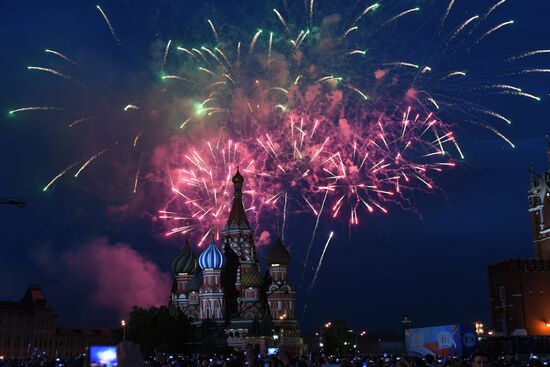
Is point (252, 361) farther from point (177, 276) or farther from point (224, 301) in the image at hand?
point (177, 276)

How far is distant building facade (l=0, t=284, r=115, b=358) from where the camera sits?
9319 centimetres

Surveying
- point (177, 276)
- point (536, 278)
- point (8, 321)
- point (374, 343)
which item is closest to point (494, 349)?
point (536, 278)

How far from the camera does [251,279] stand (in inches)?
3098

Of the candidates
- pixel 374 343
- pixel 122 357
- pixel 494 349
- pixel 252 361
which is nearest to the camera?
pixel 122 357

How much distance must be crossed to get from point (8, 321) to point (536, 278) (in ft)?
240

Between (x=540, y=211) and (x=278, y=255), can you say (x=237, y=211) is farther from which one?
(x=540, y=211)

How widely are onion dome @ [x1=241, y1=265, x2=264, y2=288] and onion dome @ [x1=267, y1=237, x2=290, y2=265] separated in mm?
2657

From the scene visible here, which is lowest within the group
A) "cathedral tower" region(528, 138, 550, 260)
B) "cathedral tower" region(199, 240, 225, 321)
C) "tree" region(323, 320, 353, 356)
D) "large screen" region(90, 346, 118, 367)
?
"tree" region(323, 320, 353, 356)

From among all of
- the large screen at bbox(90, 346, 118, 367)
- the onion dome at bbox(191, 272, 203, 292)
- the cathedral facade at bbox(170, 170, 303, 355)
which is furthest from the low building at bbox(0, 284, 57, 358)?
the large screen at bbox(90, 346, 118, 367)

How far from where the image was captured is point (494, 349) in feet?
163

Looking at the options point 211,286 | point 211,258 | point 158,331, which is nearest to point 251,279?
point 211,286

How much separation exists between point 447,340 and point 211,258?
153ft

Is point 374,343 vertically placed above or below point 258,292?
below

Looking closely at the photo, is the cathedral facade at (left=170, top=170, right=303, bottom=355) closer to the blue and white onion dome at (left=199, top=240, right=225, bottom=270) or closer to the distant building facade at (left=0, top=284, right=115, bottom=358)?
the blue and white onion dome at (left=199, top=240, right=225, bottom=270)
